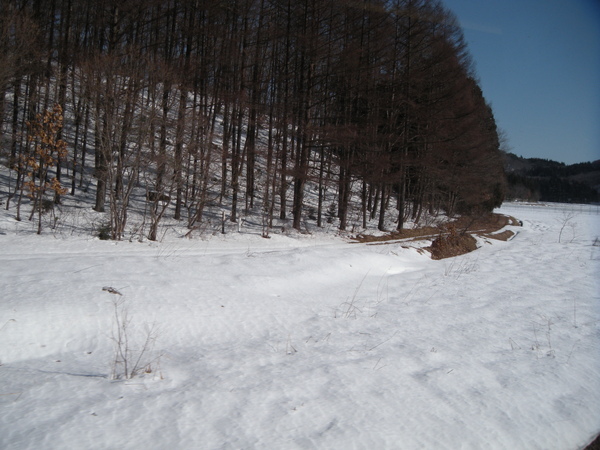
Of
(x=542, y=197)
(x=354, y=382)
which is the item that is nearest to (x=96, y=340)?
(x=354, y=382)

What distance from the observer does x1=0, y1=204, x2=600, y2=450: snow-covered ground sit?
10.9 ft

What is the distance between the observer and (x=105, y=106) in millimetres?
13000

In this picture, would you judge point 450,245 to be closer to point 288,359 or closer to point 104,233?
point 288,359

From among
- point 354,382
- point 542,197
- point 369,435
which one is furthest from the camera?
point 542,197

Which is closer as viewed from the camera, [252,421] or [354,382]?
[252,421]

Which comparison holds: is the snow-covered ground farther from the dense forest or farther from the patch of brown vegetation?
the patch of brown vegetation

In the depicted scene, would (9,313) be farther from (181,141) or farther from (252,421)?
(181,141)

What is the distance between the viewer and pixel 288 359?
488 cm

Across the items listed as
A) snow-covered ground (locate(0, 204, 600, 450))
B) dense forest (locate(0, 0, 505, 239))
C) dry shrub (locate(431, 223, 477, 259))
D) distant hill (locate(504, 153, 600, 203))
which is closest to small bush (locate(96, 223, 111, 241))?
dense forest (locate(0, 0, 505, 239))

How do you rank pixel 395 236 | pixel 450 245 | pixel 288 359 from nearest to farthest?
1. pixel 288 359
2. pixel 450 245
3. pixel 395 236

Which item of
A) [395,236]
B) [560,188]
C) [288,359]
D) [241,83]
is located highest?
[560,188]

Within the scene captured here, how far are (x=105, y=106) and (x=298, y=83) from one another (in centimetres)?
1161

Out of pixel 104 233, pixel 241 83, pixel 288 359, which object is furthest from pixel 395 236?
pixel 288 359

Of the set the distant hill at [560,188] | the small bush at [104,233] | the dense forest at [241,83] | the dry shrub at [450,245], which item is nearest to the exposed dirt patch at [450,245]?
the dry shrub at [450,245]
